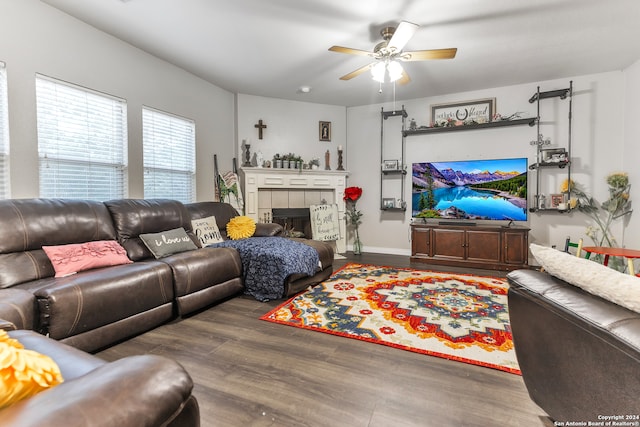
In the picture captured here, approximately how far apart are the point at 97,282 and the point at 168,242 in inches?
39.6

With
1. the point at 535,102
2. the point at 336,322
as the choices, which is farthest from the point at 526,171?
the point at 336,322

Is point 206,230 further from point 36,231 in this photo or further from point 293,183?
point 293,183

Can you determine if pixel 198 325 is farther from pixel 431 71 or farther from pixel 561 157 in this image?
pixel 561 157

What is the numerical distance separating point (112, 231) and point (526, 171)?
523 cm

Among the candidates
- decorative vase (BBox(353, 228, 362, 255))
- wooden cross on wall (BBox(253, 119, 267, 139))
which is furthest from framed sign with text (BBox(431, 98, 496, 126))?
wooden cross on wall (BBox(253, 119, 267, 139))

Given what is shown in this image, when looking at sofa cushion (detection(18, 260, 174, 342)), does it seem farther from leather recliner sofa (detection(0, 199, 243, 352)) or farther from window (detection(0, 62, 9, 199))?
window (detection(0, 62, 9, 199))

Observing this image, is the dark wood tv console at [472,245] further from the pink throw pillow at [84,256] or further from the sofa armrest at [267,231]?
the pink throw pillow at [84,256]

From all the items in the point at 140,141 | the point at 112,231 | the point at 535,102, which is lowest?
the point at 112,231

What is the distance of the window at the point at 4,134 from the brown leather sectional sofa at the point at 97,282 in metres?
0.42

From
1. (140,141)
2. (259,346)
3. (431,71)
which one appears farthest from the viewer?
(431,71)

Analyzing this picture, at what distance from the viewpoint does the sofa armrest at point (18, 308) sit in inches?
60.5

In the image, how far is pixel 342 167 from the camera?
18.5ft

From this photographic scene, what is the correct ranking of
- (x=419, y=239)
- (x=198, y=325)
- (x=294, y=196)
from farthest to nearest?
(x=294, y=196) → (x=419, y=239) → (x=198, y=325)

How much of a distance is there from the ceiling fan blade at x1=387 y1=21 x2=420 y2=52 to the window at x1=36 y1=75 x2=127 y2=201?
297 centimetres
